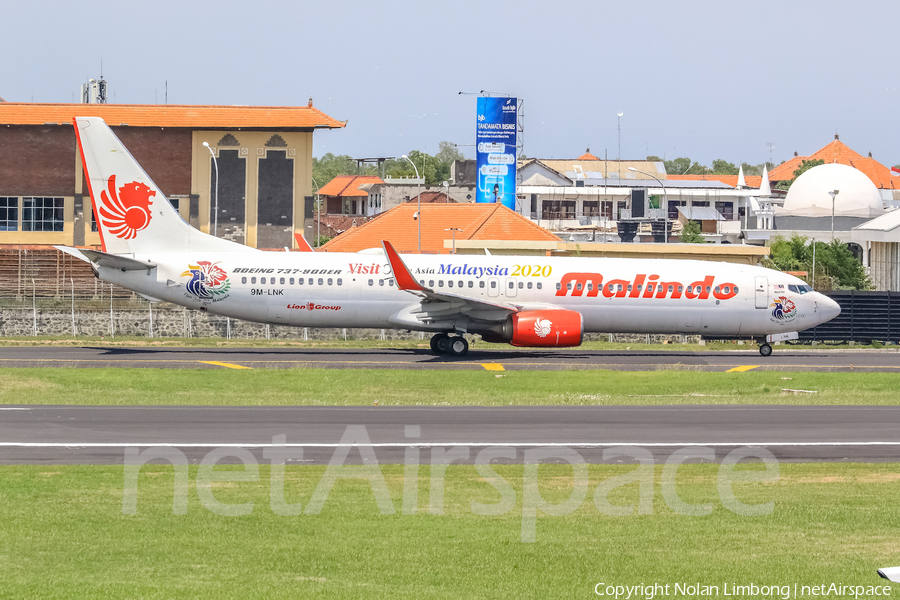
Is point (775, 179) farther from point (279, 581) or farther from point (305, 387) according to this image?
point (279, 581)

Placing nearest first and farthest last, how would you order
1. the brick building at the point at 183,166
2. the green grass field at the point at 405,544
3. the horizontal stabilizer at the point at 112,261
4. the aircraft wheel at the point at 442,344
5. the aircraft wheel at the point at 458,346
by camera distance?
the green grass field at the point at 405,544 < the horizontal stabilizer at the point at 112,261 < the aircraft wheel at the point at 458,346 < the aircraft wheel at the point at 442,344 < the brick building at the point at 183,166

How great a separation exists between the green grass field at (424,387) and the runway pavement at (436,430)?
6.94 feet

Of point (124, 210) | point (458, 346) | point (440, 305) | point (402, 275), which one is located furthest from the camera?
point (458, 346)

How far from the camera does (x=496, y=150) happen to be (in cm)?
11269

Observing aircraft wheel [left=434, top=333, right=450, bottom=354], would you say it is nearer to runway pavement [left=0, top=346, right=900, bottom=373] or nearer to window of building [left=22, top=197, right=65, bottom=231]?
runway pavement [left=0, top=346, right=900, bottom=373]

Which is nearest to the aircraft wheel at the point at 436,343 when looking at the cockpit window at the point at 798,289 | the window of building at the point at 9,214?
the cockpit window at the point at 798,289

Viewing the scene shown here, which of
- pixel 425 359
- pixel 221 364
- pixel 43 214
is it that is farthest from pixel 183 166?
pixel 221 364

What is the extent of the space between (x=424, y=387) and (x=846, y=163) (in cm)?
16212

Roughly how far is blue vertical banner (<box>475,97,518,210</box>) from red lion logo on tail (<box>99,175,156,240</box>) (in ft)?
245

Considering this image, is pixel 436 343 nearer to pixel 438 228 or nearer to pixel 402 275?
pixel 402 275

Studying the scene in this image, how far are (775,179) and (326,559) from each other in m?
192

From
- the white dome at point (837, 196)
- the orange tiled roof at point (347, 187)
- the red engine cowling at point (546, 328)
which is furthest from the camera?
the orange tiled roof at point (347, 187)

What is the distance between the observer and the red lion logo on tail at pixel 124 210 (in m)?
36.8

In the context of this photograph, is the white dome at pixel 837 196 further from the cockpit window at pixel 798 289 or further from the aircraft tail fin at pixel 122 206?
the aircraft tail fin at pixel 122 206
